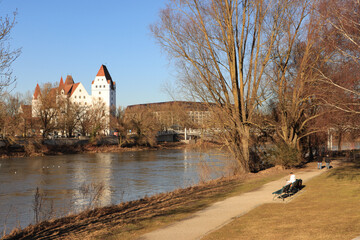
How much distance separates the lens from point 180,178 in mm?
26469

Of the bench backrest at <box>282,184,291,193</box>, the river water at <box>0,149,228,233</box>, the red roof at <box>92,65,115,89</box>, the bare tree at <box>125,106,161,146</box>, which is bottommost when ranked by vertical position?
the river water at <box>0,149,228,233</box>

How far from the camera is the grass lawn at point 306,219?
26.8ft

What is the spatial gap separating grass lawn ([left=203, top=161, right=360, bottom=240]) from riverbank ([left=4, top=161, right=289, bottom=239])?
1.99 meters

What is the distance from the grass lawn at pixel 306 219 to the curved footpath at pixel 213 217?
0.34 m

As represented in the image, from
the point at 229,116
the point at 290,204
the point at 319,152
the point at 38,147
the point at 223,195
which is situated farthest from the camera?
the point at 38,147

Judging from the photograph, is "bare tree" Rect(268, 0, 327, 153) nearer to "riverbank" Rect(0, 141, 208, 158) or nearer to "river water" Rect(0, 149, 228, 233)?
"river water" Rect(0, 149, 228, 233)

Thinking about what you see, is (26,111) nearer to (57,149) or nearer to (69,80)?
(57,149)

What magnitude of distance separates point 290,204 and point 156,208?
4.34 m

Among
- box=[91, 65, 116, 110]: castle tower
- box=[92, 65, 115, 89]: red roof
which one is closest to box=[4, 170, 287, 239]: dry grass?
box=[91, 65, 116, 110]: castle tower

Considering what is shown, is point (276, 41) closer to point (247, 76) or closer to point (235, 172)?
point (247, 76)

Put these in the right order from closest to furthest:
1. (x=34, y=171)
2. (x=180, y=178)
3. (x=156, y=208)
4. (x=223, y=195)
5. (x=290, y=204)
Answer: (x=290, y=204), (x=156, y=208), (x=223, y=195), (x=180, y=178), (x=34, y=171)

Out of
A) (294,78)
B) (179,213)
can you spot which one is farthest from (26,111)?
(179,213)

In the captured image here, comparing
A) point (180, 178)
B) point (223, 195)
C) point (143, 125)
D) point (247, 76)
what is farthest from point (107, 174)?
point (143, 125)

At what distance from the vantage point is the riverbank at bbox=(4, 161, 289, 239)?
9719 millimetres
